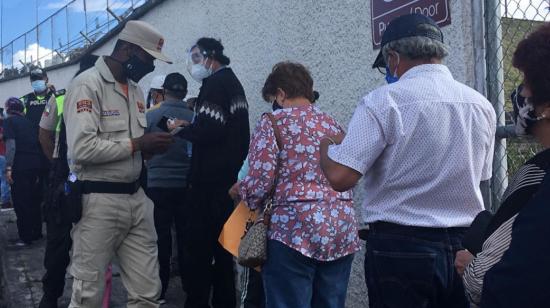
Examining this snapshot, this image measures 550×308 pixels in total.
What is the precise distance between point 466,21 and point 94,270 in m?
2.39

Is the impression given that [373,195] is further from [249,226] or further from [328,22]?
[328,22]

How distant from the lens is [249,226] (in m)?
3.18

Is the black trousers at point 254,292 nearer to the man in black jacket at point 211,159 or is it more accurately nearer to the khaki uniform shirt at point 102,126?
the man in black jacket at point 211,159

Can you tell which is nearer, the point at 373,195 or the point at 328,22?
the point at 373,195

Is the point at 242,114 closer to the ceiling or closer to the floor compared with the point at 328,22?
closer to the floor

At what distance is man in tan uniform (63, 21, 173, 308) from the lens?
319 centimetres

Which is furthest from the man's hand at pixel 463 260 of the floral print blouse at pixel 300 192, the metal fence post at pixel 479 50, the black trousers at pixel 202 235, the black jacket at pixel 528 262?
the black trousers at pixel 202 235

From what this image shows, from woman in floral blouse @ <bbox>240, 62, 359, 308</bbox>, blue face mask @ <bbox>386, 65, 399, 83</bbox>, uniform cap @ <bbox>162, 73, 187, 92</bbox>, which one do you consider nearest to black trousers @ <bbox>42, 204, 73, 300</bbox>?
uniform cap @ <bbox>162, 73, 187, 92</bbox>

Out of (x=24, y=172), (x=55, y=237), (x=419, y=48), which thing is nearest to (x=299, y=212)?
(x=419, y=48)

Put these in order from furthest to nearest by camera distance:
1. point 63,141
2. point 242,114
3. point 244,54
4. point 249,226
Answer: point 244,54 → point 242,114 → point 63,141 → point 249,226

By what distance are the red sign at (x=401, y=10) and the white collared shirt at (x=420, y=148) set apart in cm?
97

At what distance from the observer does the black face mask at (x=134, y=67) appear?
11.1 ft

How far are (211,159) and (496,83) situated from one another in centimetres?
190

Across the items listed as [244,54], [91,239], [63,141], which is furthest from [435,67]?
[244,54]
